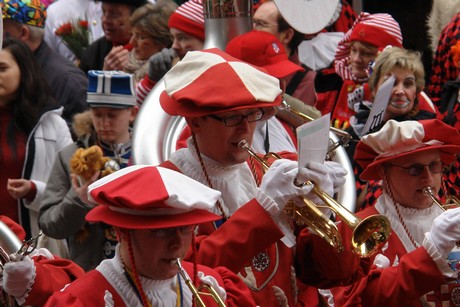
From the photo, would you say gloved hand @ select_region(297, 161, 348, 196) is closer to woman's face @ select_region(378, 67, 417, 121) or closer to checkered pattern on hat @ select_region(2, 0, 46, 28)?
woman's face @ select_region(378, 67, 417, 121)

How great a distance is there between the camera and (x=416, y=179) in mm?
5684

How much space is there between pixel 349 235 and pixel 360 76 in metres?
3.23

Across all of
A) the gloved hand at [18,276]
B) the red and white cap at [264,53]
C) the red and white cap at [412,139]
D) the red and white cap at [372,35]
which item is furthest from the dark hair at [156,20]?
the gloved hand at [18,276]

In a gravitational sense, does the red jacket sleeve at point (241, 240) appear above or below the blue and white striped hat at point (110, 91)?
above

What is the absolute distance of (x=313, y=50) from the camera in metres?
9.16

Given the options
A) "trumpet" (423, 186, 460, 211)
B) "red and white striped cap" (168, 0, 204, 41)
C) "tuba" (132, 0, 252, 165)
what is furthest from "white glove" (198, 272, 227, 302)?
"red and white striped cap" (168, 0, 204, 41)

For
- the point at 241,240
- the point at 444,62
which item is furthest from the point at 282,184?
the point at 444,62

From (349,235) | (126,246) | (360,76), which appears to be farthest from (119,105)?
(126,246)

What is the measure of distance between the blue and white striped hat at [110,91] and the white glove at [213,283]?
2.56 m

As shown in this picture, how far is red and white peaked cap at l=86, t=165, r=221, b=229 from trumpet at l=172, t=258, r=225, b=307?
0.52ft

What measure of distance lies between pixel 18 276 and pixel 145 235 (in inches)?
31.1

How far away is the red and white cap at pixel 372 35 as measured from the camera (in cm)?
801

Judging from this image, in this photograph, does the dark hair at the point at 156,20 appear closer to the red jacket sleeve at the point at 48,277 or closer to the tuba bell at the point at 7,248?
the red jacket sleeve at the point at 48,277

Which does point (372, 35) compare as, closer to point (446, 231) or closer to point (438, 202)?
point (438, 202)
